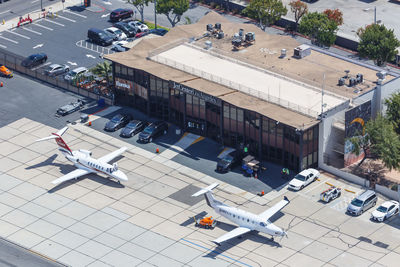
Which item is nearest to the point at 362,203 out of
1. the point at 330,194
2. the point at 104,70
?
the point at 330,194

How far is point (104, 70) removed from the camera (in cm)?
16412

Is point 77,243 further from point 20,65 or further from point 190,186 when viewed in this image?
point 20,65

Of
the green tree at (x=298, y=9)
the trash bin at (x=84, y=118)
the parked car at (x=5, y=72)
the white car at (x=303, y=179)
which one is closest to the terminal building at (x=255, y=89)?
the white car at (x=303, y=179)

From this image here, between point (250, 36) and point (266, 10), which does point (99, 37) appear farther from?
point (250, 36)

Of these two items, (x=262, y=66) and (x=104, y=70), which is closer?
(x=262, y=66)

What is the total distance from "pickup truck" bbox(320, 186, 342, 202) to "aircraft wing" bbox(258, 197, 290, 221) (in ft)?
19.7

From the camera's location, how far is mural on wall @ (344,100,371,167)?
140 metres

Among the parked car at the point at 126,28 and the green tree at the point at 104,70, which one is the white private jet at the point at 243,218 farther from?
the parked car at the point at 126,28

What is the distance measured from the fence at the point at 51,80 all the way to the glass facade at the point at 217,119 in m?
3.52

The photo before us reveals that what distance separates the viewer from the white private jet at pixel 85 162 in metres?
139

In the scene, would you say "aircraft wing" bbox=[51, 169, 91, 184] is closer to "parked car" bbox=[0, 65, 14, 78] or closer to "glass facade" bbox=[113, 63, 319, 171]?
"glass facade" bbox=[113, 63, 319, 171]

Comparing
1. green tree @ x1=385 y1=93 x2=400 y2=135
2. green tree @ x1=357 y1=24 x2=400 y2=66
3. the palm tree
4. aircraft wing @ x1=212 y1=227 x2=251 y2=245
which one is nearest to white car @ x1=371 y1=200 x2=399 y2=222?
green tree @ x1=385 y1=93 x2=400 y2=135

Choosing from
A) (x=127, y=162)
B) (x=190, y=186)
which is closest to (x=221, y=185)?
(x=190, y=186)

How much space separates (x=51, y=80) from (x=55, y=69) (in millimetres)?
3159
